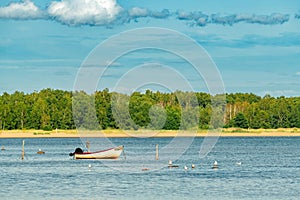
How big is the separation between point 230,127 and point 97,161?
106 metres

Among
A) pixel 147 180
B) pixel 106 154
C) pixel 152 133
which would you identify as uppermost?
pixel 152 133

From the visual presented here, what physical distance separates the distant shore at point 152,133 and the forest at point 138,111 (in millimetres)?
1193

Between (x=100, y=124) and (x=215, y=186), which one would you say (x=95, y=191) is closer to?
(x=215, y=186)

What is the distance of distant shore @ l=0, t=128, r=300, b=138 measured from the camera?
561ft

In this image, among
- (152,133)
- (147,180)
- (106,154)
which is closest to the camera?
(147,180)

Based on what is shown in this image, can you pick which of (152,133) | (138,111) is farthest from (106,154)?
(152,133)

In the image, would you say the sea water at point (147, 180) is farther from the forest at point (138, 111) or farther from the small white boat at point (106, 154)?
the forest at point (138, 111)

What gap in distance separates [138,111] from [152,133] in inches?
1020

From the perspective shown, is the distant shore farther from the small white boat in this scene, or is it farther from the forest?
the small white boat

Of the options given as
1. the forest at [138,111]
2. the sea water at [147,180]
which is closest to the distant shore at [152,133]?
the forest at [138,111]

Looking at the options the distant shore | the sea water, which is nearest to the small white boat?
the sea water

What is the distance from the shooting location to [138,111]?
14825cm

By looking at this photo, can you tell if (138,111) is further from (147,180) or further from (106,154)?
(147,180)

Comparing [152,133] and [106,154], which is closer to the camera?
[106,154]
